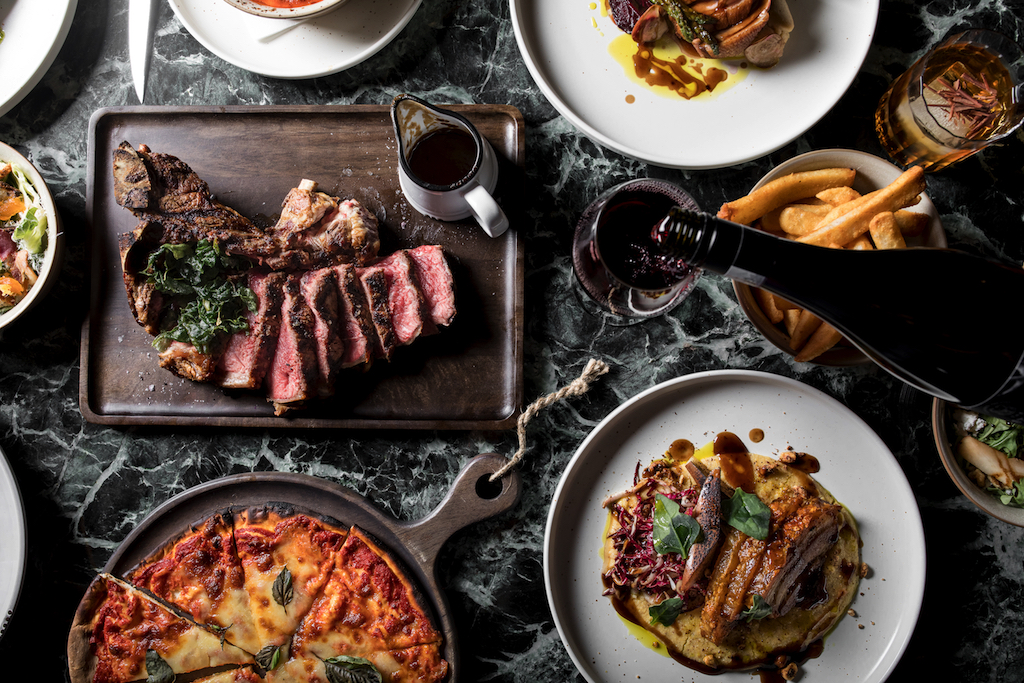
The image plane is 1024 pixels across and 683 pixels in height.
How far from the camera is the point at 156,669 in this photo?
2.52m

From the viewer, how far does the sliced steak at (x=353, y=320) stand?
8.32 feet

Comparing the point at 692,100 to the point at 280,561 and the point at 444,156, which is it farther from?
the point at 280,561

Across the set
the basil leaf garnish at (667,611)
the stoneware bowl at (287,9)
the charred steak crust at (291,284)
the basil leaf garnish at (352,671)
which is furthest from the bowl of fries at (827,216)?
the basil leaf garnish at (352,671)

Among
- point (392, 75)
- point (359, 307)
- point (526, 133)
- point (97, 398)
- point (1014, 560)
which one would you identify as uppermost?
point (392, 75)

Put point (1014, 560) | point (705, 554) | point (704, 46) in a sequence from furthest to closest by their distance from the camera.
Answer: point (1014, 560)
point (704, 46)
point (705, 554)

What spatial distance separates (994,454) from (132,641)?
3590mm

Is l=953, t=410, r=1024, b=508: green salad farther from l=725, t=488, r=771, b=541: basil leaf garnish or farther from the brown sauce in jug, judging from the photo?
the brown sauce in jug

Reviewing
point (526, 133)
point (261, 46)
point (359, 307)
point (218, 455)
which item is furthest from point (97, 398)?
point (526, 133)

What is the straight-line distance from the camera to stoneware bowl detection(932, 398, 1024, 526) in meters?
2.42

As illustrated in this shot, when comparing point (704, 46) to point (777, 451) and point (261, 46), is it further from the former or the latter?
point (261, 46)

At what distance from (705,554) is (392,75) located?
8.02ft

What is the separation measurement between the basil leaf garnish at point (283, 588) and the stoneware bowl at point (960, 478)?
2670 millimetres

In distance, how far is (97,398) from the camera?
2.69 metres

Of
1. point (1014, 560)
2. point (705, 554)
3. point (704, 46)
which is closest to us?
point (705, 554)
